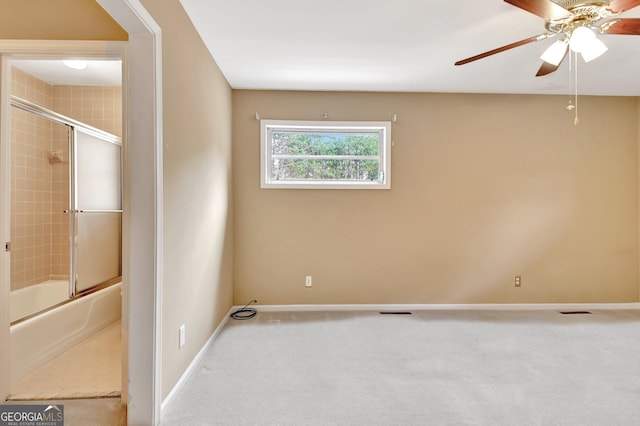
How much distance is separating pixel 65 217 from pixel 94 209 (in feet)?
1.81

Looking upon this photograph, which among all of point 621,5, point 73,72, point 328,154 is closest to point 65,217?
point 73,72

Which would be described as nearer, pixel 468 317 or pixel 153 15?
pixel 153 15

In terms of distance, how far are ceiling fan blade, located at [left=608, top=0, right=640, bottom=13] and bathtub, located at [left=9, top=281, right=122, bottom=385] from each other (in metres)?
3.97

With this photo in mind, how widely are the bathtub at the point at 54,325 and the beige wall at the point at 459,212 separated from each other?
1.22 meters

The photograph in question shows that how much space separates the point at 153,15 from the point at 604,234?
187 inches

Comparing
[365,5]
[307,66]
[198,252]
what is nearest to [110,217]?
[198,252]

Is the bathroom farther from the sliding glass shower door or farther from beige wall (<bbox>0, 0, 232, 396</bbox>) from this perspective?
beige wall (<bbox>0, 0, 232, 396</bbox>)

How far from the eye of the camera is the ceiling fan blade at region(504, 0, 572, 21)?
57.6 inches

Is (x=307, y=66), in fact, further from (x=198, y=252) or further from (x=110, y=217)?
(x=110, y=217)

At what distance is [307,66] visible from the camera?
8.85ft

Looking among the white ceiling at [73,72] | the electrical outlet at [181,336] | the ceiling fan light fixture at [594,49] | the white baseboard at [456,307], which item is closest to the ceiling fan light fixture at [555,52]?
the ceiling fan light fixture at [594,49]

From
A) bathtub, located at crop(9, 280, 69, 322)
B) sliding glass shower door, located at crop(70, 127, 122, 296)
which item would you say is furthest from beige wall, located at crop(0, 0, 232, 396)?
bathtub, located at crop(9, 280, 69, 322)

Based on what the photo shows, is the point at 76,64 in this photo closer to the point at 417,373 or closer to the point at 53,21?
the point at 53,21

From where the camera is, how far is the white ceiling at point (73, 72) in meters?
2.62
